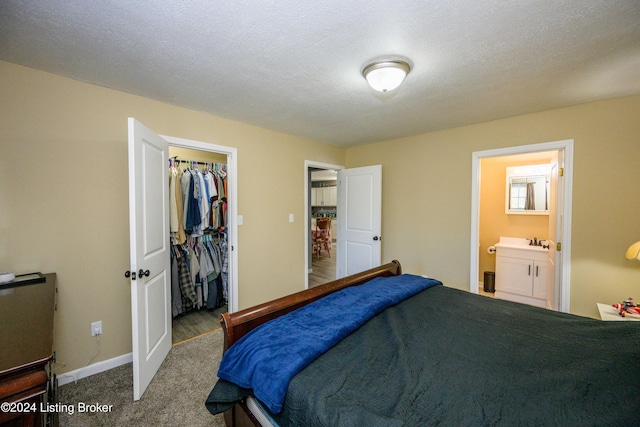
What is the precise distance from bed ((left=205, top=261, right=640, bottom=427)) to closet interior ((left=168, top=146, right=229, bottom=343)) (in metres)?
1.86

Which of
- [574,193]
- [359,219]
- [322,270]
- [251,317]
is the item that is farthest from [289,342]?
[322,270]

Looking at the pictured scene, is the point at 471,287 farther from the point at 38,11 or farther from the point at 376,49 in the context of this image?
the point at 38,11

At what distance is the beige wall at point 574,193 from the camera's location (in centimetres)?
226

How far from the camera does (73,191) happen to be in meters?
1.98

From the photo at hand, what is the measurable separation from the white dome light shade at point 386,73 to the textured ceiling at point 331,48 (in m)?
0.06

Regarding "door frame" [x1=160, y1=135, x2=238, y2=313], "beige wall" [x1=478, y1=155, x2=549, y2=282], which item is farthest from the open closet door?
"beige wall" [x1=478, y1=155, x2=549, y2=282]

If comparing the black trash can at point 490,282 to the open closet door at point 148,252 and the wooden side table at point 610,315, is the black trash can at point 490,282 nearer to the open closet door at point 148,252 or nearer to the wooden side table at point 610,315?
the wooden side table at point 610,315

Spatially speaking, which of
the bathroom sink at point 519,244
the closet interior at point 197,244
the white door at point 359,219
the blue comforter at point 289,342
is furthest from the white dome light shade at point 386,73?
the bathroom sink at point 519,244

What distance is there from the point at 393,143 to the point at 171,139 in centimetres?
285

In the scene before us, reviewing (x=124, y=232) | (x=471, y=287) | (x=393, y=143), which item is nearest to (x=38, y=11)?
(x=124, y=232)

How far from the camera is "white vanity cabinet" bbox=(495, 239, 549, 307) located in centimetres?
337

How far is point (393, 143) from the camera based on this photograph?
376 centimetres

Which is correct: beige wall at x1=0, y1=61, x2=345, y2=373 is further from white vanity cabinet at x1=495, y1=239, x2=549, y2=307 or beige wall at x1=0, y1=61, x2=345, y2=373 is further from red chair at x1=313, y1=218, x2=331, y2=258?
red chair at x1=313, y1=218, x2=331, y2=258

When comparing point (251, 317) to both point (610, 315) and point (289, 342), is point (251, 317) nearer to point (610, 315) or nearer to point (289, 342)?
point (289, 342)
